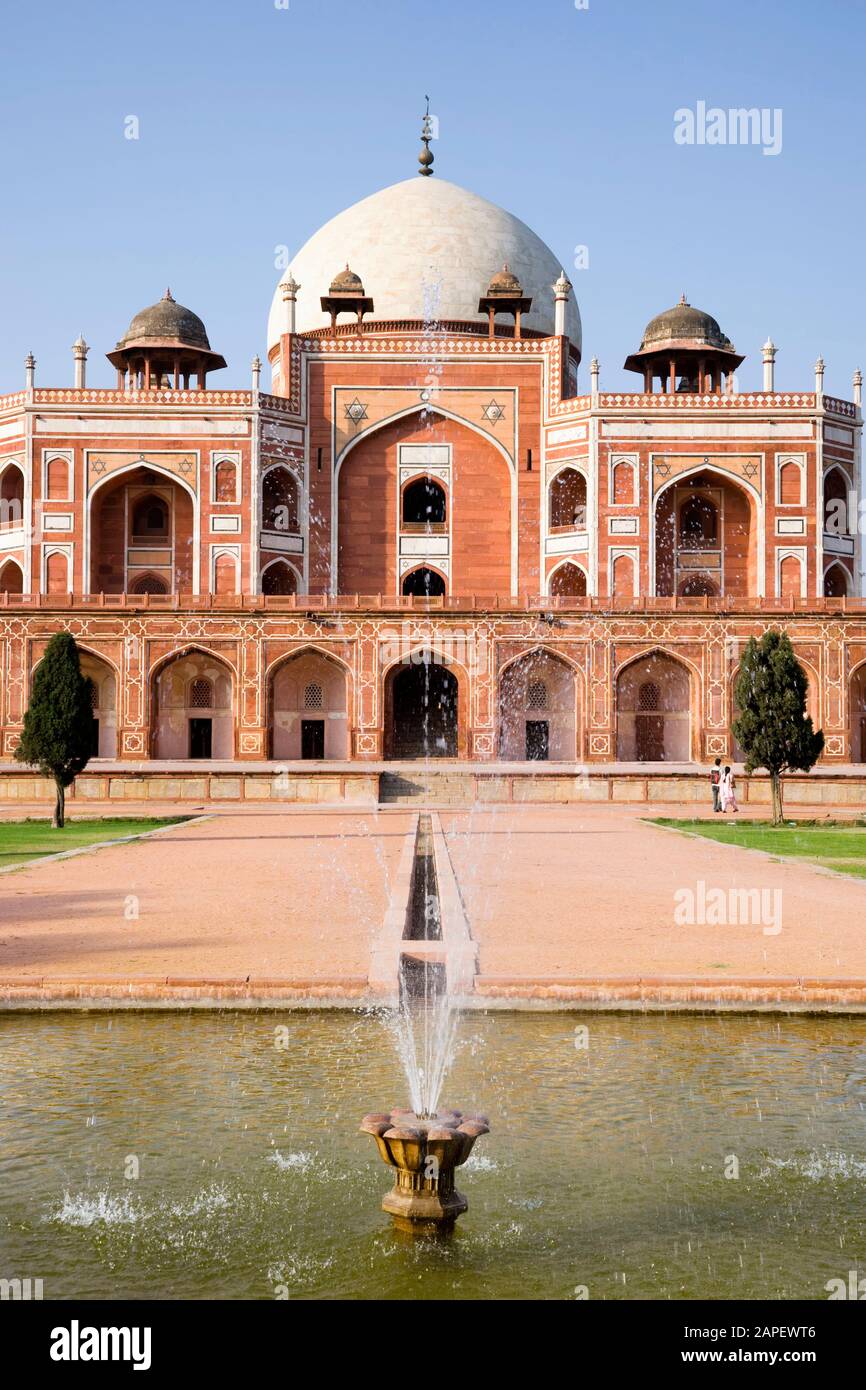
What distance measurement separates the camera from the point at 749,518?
33875 millimetres

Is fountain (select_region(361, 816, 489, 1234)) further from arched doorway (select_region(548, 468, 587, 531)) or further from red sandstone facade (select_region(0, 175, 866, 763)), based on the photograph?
arched doorway (select_region(548, 468, 587, 531))

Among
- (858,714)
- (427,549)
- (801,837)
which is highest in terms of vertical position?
(427,549)

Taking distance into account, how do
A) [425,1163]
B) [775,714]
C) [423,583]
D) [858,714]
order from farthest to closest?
[423,583] → [858,714] → [775,714] → [425,1163]

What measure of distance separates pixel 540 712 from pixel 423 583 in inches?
255

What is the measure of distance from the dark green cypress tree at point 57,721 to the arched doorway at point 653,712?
14.2m

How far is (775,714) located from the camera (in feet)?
63.6

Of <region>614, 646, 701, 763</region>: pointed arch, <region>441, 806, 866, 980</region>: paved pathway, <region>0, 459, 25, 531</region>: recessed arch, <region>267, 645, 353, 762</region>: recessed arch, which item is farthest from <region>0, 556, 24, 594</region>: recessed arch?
<region>441, 806, 866, 980</region>: paved pathway

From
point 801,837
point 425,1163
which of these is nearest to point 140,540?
point 801,837

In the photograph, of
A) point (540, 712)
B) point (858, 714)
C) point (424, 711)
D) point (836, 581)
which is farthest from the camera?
point (836, 581)

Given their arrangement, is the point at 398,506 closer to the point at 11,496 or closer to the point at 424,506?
the point at 424,506

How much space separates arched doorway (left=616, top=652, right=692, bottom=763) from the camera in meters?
29.7

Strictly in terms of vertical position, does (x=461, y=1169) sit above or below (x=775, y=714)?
below

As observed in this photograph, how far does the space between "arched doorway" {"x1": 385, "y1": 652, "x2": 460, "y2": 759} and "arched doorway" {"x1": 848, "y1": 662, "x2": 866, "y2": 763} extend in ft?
27.6
